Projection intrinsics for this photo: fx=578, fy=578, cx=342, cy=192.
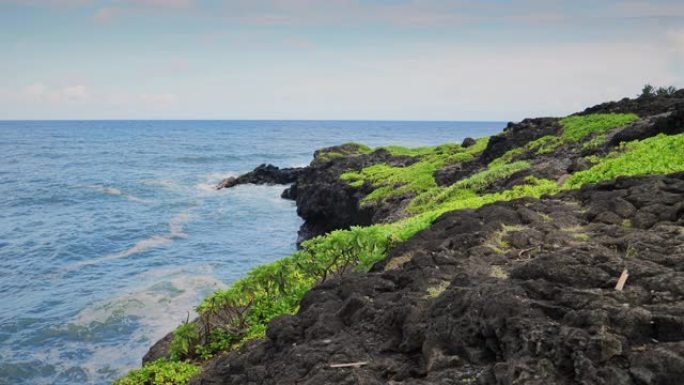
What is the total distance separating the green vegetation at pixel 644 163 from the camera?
13.3 m

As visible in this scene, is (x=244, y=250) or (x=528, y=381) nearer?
(x=528, y=381)

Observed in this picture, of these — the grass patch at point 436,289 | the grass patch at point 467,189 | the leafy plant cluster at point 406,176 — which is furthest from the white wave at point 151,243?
the grass patch at point 436,289

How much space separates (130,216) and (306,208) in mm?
14209

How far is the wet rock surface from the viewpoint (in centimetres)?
504

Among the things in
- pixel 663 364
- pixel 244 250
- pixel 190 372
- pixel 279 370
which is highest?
pixel 663 364

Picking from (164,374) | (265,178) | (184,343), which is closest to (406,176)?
(184,343)

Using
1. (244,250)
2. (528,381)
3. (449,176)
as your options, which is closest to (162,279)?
(244,250)

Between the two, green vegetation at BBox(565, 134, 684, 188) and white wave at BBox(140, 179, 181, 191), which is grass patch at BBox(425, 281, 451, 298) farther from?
white wave at BBox(140, 179, 181, 191)

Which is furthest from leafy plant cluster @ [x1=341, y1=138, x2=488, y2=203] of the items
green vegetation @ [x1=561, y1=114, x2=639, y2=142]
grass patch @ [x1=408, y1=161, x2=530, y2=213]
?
green vegetation @ [x1=561, y1=114, x2=639, y2=142]

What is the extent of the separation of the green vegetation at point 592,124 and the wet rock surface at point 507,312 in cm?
1542

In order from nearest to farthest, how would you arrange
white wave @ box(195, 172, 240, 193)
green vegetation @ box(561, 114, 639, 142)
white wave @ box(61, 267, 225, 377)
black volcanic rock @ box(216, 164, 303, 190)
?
white wave @ box(61, 267, 225, 377) → green vegetation @ box(561, 114, 639, 142) → white wave @ box(195, 172, 240, 193) → black volcanic rock @ box(216, 164, 303, 190)

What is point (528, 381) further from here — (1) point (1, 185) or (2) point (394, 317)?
(1) point (1, 185)

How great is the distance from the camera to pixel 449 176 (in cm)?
2923

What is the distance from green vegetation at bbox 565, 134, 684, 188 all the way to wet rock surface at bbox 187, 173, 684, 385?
323cm
